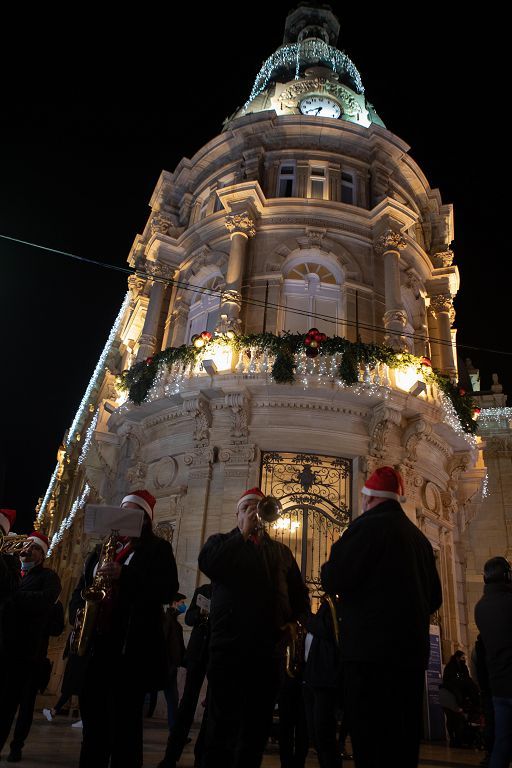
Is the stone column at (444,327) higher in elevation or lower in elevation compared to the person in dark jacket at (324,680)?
higher

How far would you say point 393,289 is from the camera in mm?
16438

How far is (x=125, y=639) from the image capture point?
4.00 m

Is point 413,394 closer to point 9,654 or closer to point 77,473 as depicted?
point 9,654

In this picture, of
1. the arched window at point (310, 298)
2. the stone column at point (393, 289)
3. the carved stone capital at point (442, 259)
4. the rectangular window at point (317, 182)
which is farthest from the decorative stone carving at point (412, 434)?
the rectangular window at point (317, 182)

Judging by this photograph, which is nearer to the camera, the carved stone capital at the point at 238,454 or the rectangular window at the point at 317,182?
the carved stone capital at the point at 238,454

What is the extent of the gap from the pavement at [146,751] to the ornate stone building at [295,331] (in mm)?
3884

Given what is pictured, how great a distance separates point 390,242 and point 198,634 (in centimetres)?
1360

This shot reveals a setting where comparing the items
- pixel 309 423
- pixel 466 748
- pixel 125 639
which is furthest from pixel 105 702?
pixel 309 423

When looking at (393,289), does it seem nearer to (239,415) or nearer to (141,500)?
(239,415)

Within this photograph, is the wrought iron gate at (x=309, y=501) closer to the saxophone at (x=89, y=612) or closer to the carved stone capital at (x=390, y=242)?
the carved stone capital at (x=390, y=242)

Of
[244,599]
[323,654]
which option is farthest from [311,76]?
[244,599]

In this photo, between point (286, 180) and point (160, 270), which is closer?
point (160, 270)

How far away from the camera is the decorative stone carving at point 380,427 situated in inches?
530

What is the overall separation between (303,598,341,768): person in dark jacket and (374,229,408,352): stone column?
9.97m
